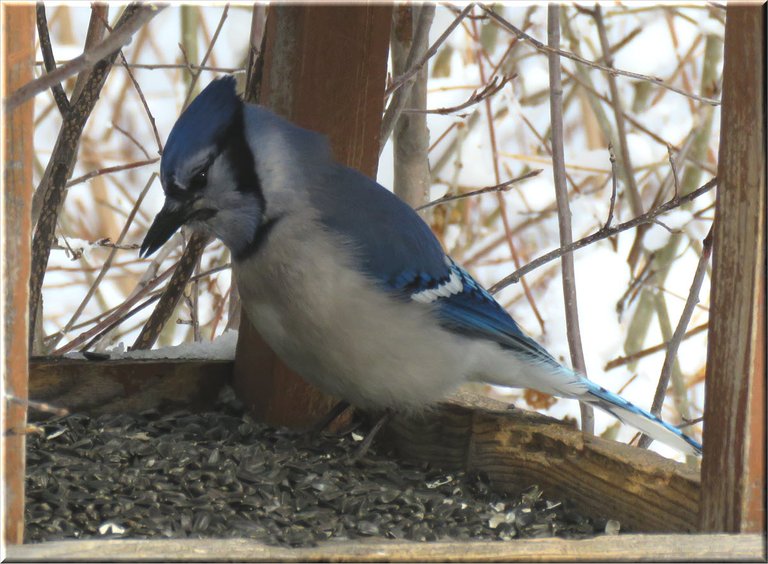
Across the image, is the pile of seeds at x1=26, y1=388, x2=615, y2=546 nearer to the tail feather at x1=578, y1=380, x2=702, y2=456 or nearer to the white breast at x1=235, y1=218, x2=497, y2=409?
the white breast at x1=235, y1=218, x2=497, y2=409

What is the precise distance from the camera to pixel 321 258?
5.99ft

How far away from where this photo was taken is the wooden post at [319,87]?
6.46 ft

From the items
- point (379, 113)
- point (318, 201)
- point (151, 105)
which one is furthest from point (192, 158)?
point (151, 105)

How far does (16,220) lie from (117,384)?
0.90 m

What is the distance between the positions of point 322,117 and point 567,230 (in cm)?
50

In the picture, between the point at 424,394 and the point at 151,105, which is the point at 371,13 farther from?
the point at 151,105

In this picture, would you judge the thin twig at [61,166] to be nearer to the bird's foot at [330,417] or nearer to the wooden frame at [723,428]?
the bird's foot at [330,417]

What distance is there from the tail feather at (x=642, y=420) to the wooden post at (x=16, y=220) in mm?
1171

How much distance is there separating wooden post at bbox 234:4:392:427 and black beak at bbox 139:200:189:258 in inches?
11.5

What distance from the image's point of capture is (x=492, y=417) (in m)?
1.88

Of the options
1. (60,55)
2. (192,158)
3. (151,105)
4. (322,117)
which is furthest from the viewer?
(151,105)

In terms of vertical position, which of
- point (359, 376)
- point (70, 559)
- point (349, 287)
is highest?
point (349, 287)

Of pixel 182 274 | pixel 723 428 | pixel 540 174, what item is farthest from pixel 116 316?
pixel 540 174

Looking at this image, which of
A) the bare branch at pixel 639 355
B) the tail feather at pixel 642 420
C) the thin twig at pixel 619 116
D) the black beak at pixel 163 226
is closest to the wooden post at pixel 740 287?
the tail feather at pixel 642 420
